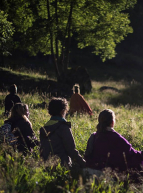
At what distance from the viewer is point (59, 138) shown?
386 cm

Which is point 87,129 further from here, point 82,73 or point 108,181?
point 82,73

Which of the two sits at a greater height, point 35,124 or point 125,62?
point 125,62

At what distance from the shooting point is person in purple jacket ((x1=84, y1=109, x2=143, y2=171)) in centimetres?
367

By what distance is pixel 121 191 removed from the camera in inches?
131

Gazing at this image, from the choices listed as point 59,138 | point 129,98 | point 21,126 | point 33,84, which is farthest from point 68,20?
point 59,138

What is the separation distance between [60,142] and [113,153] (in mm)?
835

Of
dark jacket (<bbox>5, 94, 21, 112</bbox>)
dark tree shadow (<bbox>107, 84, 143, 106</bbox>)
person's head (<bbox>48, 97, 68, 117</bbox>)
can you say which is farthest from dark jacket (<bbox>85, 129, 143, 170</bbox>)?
dark tree shadow (<bbox>107, 84, 143, 106</bbox>)

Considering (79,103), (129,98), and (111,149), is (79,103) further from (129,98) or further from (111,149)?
(129,98)

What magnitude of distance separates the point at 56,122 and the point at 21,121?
3.20ft

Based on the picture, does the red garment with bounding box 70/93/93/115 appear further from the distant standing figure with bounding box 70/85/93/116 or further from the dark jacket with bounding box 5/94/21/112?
the dark jacket with bounding box 5/94/21/112

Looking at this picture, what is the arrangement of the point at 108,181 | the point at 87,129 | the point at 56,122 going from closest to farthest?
the point at 108,181 → the point at 56,122 → the point at 87,129

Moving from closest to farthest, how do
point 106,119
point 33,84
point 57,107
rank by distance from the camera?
1. point 106,119
2. point 57,107
3. point 33,84

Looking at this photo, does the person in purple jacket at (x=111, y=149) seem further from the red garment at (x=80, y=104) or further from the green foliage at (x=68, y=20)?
the green foliage at (x=68, y=20)

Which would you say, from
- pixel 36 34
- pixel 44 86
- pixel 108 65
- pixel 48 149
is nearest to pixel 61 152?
pixel 48 149
